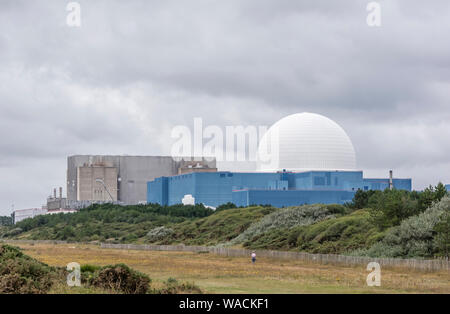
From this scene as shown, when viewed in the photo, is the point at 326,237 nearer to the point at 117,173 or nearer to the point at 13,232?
the point at 13,232

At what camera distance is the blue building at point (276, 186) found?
11581 cm

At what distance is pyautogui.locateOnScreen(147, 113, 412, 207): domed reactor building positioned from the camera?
381 ft

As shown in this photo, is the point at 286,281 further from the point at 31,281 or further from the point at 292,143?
the point at 292,143

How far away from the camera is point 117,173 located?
164 m

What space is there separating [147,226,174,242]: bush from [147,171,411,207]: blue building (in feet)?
69.8

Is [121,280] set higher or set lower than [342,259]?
higher

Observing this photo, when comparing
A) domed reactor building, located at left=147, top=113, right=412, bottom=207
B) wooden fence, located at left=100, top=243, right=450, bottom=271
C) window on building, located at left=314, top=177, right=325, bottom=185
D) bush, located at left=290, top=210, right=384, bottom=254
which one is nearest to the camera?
wooden fence, located at left=100, top=243, right=450, bottom=271

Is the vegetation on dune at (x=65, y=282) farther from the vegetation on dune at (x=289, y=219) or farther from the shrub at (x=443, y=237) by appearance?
the vegetation on dune at (x=289, y=219)

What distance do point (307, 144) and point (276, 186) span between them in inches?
349

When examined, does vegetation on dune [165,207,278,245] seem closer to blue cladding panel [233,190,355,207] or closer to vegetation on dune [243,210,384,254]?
vegetation on dune [243,210,384,254]

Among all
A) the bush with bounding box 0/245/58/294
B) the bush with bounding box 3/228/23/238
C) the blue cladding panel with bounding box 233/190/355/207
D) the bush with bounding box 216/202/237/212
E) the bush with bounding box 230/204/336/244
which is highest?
the blue cladding panel with bounding box 233/190/355/207

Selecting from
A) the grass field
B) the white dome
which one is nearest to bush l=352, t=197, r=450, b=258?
the grass field

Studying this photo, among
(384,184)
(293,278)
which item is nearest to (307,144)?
(384,184)
